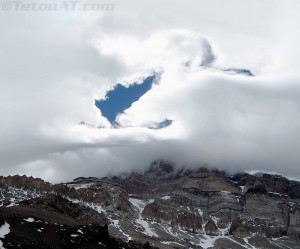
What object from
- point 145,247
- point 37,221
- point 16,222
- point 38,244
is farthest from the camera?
point 145,247

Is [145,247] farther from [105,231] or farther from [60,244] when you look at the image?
[60,244]

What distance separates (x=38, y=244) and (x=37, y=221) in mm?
36294

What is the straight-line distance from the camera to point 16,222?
124125 mm

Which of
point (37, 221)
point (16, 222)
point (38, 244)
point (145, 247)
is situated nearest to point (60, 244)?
point (38, 244)

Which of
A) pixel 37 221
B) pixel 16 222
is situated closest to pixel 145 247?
pixel 37 221

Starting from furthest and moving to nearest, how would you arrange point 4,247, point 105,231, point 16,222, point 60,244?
point 105,231 < point 16,222 < point 60,244 < point 4,247

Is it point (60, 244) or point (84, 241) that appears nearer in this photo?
point (60, 244)

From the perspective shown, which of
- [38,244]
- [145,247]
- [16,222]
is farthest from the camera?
[145,247]

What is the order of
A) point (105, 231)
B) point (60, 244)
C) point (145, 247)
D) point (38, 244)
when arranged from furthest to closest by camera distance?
point (145, 247) → point (105, 231) → point (60, 244) → point (38, 244)

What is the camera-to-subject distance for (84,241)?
125 m

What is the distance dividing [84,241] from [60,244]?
42.6ft

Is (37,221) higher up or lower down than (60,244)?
higher up

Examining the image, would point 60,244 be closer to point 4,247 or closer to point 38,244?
point 38,244

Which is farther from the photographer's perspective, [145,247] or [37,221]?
[145,247]
